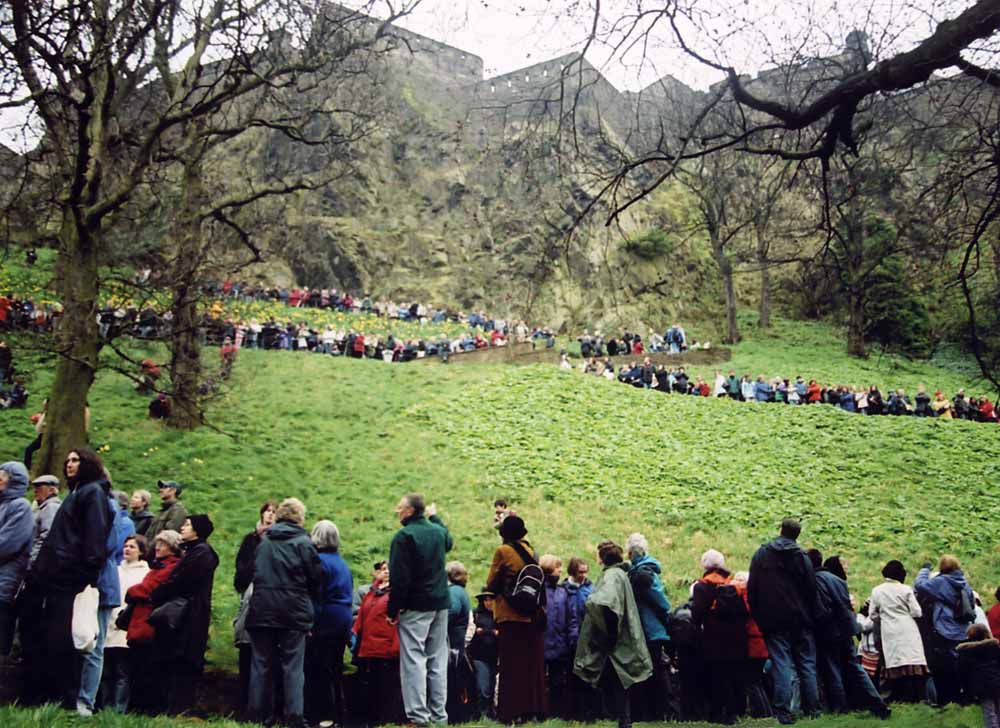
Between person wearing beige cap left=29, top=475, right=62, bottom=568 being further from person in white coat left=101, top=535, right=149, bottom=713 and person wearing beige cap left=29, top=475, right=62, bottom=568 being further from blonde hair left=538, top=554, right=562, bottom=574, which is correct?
blonde hair left=538, top=554, right=562, bottom=574

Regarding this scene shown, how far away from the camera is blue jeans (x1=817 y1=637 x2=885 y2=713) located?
26.0ft

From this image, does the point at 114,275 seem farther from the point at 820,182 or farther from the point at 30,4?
the point at 820,182

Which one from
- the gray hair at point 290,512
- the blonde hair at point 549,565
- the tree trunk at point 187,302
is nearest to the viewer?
the gray hair at point 290,512

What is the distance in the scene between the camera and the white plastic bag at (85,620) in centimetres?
596

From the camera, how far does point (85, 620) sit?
6.02 metres

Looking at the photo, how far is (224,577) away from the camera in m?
12.0

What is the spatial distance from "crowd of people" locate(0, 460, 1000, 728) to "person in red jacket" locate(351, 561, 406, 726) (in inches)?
0.7

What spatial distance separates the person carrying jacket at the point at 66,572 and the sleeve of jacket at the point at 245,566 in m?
1.51

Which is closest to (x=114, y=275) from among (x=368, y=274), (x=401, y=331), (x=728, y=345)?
(x=401, y=331)

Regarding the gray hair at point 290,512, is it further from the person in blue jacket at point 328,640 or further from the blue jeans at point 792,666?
the blue jeans at point 792,666

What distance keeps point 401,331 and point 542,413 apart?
1679cm

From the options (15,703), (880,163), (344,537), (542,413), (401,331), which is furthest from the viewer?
(401,331)

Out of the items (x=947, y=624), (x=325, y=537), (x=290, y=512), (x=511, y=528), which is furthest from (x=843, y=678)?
(x=290, y=512)

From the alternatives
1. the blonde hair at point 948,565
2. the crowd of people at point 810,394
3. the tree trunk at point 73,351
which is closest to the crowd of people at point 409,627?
the blonde hair at point 948,565
